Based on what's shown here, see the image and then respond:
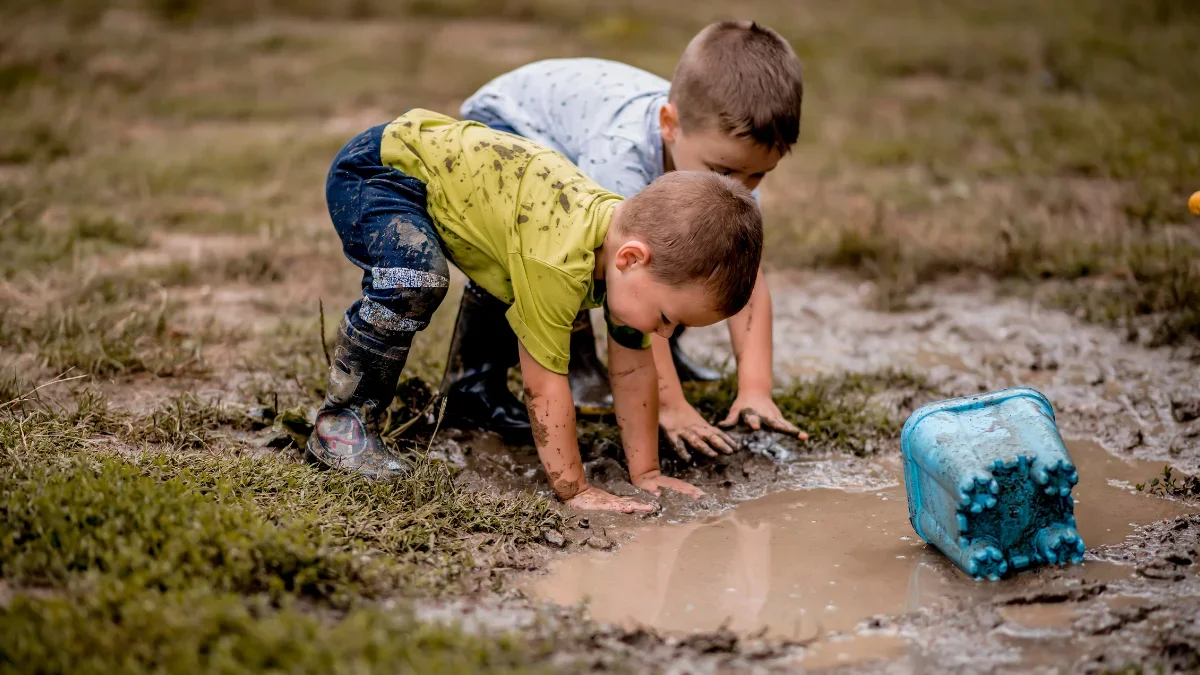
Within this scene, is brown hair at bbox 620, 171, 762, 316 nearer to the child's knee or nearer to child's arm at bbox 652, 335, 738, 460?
the child's knee

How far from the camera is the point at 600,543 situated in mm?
2854

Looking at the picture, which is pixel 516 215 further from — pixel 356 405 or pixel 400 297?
pixel 356 405

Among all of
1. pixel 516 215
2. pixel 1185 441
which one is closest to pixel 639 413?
pixel 516 215

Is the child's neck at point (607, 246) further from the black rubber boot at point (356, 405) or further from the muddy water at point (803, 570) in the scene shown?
the muddy water at point (803, 570)

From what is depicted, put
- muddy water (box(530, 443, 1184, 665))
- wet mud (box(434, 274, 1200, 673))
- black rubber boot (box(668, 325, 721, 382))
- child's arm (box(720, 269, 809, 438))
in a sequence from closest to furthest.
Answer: wet mud (box(434, 274, 1200, 673)), muddy water (box(530, 443, 1184, 665)), child's arm (box(720, 269, 809, 438)), black rubber boot (box(668, 325, 721, 382))

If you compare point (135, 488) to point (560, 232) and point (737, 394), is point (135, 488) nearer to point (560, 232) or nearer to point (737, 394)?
point (560, 232)

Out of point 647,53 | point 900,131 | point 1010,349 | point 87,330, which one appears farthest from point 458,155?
point 647,53

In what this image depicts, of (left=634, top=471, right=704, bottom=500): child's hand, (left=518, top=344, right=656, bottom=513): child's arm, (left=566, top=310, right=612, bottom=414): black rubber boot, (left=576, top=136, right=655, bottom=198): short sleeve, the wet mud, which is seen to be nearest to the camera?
the wet mud

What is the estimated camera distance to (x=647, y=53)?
8.57 m

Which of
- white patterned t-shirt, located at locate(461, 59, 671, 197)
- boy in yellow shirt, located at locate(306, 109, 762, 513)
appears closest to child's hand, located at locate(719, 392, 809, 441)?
boy in yellow shirt, located at locate(306, 109, 762, 513)

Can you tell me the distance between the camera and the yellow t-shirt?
2.86m

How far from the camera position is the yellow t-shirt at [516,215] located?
2.86 m

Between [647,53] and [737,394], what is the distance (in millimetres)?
5423

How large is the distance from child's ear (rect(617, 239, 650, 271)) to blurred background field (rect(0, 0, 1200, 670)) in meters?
0.73
